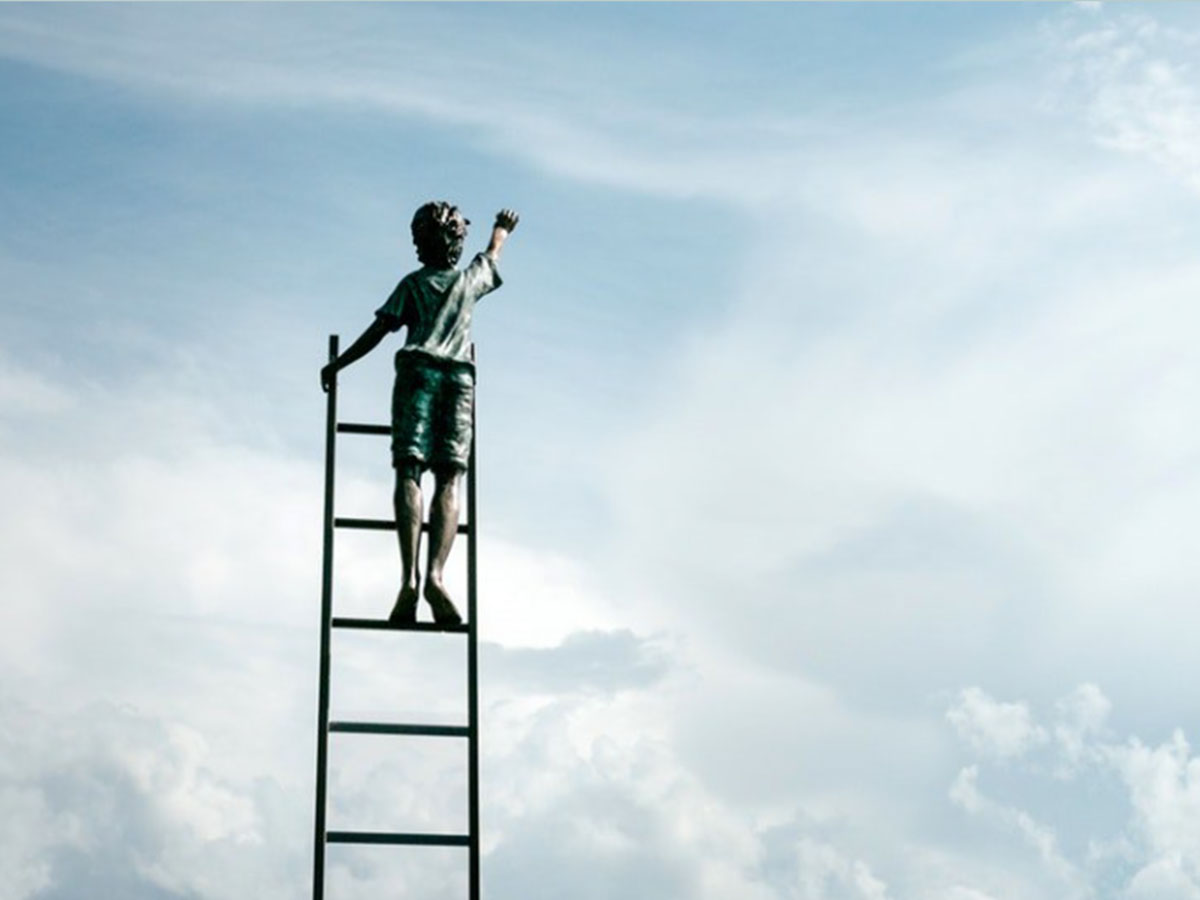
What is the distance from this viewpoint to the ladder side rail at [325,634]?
1282 cm

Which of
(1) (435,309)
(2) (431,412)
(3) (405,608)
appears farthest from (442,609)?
(1) (435,309)

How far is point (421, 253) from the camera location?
14.6m

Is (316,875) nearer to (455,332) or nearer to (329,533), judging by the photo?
(329,533)

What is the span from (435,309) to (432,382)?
20.0 inches

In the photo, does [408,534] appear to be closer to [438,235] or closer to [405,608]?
[405,608]

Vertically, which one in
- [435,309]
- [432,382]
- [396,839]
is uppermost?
[435,309]

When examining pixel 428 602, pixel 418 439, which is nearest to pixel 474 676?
pixel 428 602

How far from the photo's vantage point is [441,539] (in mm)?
13898

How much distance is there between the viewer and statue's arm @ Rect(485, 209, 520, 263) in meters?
14.8

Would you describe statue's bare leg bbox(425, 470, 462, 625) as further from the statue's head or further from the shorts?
the statue's head

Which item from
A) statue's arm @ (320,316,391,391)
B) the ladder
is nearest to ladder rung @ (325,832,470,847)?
the ladder

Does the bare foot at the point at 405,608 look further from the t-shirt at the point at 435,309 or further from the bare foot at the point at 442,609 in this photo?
the t-shirt at the point at 435,309

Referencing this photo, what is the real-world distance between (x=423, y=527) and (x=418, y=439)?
56 cm

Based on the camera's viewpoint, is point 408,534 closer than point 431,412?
Yes
